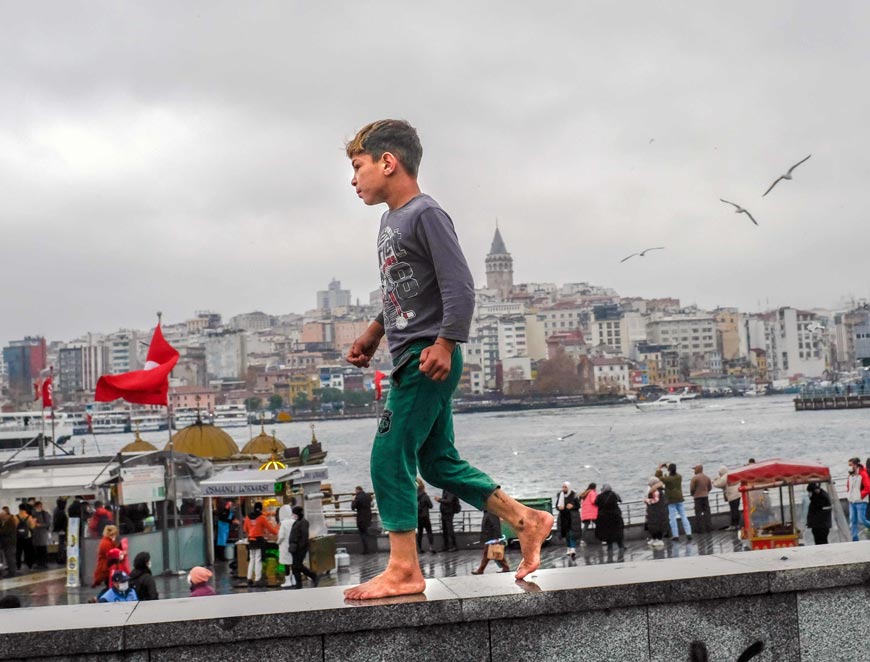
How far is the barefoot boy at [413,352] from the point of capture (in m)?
4.18

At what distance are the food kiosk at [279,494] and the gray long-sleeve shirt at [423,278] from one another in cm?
1316

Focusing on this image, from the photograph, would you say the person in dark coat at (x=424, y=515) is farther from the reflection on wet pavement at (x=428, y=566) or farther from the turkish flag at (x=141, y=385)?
the turkish flag at (x=141, y=385)

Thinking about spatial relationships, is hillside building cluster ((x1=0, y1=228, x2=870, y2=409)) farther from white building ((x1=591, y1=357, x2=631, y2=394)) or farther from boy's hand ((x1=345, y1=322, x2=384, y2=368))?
boy's hand ((x1=345, y1=322, x2=384, y2=368))

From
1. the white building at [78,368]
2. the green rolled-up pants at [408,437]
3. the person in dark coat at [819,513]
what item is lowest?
the person in dark coat at [819,513]

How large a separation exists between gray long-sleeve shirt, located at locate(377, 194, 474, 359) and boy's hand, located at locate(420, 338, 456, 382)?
0.18 feet

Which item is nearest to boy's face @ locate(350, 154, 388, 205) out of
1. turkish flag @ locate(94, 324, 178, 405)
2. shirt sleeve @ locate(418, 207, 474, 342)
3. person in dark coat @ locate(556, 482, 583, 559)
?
shirt sleeve @ locate(418, 207, 474, 342)

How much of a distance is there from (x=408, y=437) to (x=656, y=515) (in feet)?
51.3

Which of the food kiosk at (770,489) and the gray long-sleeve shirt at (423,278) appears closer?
the gray long-sleeve shirt at (423,278)

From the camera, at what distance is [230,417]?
152m

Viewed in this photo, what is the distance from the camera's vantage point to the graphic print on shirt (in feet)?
14.3

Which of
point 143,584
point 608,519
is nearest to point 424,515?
point 608,519

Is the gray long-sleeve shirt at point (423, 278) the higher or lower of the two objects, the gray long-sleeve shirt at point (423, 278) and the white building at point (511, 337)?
the lower

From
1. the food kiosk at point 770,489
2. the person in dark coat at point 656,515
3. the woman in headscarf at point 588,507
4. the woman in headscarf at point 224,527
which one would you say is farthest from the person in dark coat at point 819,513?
the woman in headscarf at point 224,527

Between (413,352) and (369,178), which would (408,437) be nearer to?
(413,352)
